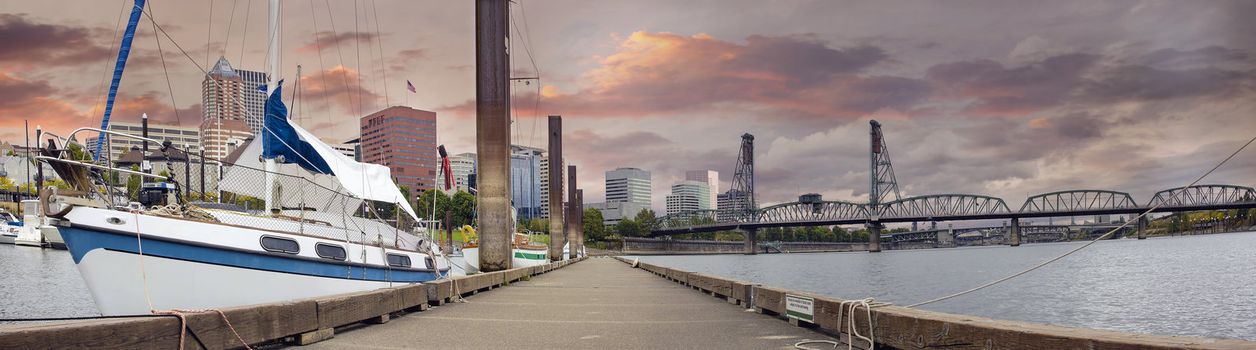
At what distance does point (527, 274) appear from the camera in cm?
2831

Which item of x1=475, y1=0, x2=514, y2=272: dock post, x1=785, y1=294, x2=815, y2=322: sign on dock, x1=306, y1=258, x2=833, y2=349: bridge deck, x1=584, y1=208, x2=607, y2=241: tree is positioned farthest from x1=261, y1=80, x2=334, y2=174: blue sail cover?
x1=584, y1=208, x2=607, y2=241: tree

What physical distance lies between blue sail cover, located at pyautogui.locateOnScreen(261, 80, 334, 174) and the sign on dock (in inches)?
639

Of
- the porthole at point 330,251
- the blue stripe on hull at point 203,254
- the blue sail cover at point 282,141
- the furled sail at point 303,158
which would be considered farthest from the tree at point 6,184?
the blue stripe on hull at point 203,254

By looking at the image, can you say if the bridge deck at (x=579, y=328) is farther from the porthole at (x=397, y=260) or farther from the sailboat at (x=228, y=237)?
the porthole at (x=397, y=260)

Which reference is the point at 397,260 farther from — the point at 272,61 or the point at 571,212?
the point at 571,212

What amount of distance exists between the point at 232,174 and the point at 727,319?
46.1ft

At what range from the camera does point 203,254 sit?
1550cm

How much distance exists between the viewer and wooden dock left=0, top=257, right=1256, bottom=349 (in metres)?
5.55

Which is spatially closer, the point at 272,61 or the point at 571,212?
the point at 272,61

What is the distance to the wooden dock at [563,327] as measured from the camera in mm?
5551

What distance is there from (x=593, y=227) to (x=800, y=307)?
176374 millimetres

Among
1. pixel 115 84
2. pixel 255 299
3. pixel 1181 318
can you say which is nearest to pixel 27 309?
pixel 115 84

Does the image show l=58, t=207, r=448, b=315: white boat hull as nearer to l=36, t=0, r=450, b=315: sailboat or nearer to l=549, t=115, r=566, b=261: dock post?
l=36, t=0, r=450, b=315: sailboat

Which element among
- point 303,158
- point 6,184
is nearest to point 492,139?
point 303,158
